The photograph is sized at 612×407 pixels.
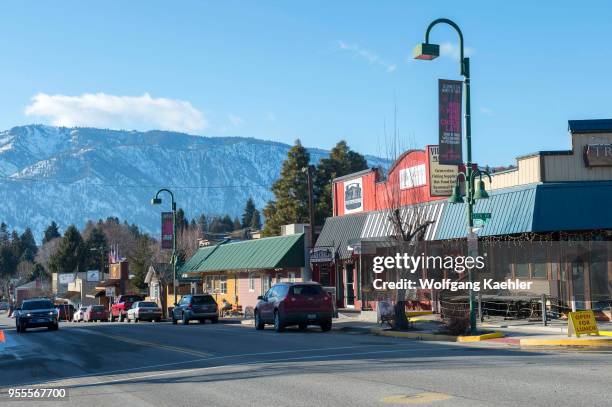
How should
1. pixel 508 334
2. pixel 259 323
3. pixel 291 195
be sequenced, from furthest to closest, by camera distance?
pixel 291 195
pixel 259 323
pixel 508 334

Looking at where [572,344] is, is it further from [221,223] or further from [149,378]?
[221,223]

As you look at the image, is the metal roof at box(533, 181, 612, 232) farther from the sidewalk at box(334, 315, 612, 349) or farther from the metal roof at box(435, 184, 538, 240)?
the sidewalk at box(334, 315, 612, 349)

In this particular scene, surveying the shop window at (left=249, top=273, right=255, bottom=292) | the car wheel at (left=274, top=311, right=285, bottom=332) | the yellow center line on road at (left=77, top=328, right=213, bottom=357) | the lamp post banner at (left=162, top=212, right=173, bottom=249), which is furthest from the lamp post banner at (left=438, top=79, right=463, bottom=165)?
the lamp post banner at (left=162, top=212, right=173, bottom=249)

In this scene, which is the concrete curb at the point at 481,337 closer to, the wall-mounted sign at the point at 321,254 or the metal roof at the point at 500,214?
the metal roof at the point at 500,214

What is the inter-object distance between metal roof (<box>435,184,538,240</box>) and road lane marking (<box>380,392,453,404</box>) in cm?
1653

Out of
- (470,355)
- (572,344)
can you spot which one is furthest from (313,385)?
(572,344)

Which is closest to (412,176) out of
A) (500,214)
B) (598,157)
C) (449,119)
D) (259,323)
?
(500,214)

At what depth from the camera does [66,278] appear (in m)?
119

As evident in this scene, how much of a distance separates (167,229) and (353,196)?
17.3 m

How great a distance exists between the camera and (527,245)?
28.8m

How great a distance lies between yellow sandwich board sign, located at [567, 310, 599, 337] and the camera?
20.2 meters

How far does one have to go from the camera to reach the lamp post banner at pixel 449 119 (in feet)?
77.8

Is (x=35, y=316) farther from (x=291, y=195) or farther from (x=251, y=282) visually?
(x=291, y=195)

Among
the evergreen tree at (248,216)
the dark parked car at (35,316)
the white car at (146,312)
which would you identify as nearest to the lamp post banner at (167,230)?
the white car at (146,312)
